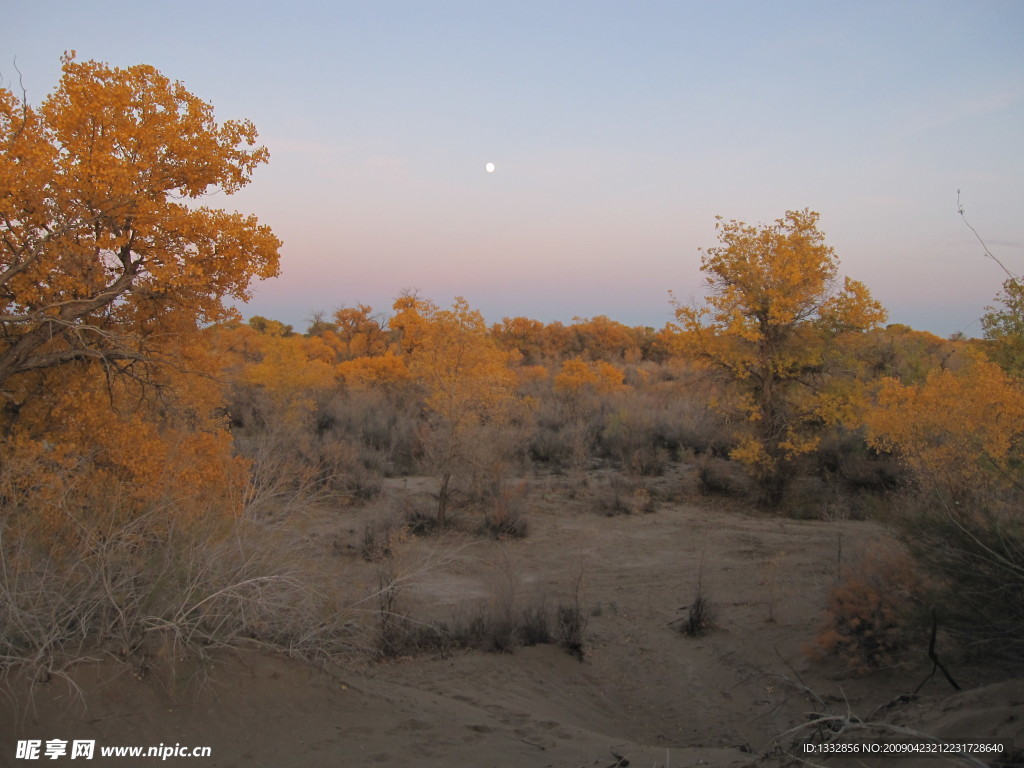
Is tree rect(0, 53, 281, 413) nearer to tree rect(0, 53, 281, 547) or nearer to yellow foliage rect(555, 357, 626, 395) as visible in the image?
tree rect(0, 53, 281, 547)

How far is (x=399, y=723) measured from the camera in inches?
204

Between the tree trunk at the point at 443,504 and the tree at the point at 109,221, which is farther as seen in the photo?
the tree trunk at the point at 443,504

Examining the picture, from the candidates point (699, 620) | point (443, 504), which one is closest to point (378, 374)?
point (443, 504)

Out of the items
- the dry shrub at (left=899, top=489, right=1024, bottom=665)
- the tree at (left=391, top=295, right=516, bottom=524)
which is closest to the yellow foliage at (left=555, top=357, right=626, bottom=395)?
the tree at (left=391, top=295, right=516, bottom=524)

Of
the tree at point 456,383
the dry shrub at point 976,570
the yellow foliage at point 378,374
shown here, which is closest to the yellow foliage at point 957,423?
the dry shrub at point 976,570

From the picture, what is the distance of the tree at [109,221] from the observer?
293 inches

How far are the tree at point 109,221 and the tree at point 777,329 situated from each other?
10956 millimetres

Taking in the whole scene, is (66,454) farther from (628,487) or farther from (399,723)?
(628,487)

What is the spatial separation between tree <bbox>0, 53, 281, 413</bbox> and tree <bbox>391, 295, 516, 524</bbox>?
255 inches

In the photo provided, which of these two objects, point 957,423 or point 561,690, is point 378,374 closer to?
point 957,423

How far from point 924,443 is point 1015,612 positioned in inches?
279

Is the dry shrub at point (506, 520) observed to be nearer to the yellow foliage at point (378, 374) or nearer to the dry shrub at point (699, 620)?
the dry shrub at point (699, 620)

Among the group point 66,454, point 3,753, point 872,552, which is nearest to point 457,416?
point 66,454

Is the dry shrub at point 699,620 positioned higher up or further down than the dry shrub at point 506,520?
further down
